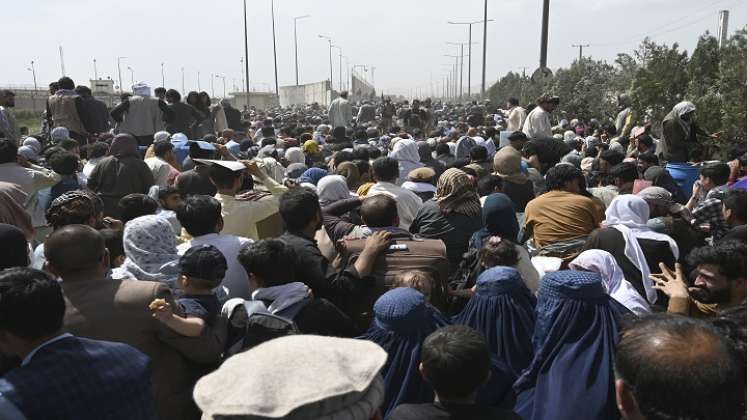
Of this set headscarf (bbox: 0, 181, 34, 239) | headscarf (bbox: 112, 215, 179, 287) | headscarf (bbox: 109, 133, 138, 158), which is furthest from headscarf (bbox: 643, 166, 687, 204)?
headscarf (bbox: 0, 181, 34, 239)

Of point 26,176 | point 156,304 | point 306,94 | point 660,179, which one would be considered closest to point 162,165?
point 26,176

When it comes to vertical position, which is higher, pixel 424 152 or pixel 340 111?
pixel 340 111

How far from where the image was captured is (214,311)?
296 centimetres

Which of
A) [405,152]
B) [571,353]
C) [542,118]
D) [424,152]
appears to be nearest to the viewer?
[571,353]

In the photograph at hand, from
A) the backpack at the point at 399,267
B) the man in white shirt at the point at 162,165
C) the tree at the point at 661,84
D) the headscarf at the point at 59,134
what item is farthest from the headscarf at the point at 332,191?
the tree at the point at 661,84

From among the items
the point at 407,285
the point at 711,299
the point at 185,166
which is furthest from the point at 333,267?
the point at 185,166

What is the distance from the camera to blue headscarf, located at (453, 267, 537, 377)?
3.30 metres

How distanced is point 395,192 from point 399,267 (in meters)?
2.15

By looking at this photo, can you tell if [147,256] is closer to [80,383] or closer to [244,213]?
[80,383]

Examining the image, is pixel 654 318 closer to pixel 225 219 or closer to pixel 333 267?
pixel 333 267

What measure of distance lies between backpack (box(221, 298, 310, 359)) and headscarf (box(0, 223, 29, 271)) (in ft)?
3.59

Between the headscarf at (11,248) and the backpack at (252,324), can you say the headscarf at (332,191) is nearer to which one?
the backpack at (252,324)

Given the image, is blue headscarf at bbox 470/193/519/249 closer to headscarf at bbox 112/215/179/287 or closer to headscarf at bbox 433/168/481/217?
headscarf at bbox 433/168/481/217

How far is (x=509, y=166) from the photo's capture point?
656 cm
